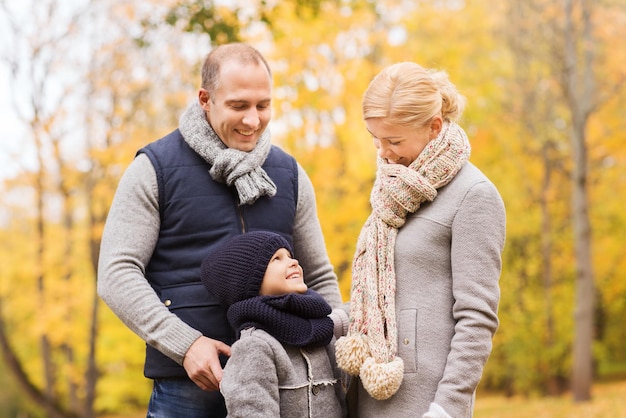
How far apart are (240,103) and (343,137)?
276 inches

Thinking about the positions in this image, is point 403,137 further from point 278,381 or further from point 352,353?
point 278,381

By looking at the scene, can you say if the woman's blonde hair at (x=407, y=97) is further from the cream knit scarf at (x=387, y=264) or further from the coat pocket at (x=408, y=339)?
the coat pocket at (x=408, y=339)

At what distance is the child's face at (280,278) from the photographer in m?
2.60

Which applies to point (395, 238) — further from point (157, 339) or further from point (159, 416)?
point (159, 416)

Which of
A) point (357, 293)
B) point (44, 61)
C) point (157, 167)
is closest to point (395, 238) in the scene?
point (357, 293)

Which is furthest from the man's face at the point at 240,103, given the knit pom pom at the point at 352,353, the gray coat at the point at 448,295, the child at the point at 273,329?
the knit pom pom at the point at 352,353

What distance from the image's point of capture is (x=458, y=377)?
2.32 m

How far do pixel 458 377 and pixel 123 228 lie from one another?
1354mm

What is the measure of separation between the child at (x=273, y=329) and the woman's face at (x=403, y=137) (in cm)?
53

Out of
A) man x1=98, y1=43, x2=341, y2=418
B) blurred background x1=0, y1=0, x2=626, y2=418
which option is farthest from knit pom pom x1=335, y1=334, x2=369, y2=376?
blurred background x1=0, y1=0, x2=626, y2=418

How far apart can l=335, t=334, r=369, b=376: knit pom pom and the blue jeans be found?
0.59 metres

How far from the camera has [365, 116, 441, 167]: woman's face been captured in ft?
8.23

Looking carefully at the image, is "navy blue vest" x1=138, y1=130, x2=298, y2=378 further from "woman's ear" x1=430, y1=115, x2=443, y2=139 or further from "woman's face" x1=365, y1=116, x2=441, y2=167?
"woman's ear" x1=430, y1=115, x2=443, y2=139

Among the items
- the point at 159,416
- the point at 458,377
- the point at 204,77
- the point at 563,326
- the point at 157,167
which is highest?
the point at 204,77
